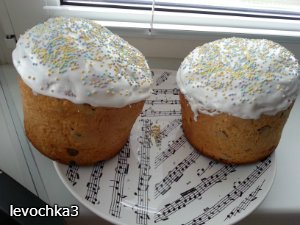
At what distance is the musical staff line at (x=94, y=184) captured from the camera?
737 mm

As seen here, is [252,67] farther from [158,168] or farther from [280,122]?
[158,168]

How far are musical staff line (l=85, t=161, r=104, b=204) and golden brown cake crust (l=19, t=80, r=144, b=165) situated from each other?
0.02 m

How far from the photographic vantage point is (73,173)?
77 centimetres

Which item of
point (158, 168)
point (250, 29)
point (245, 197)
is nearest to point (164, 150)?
point (158, 168)

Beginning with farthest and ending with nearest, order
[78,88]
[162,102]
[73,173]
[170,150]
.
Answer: [162,102], [170,150], [73,173], [78,88]

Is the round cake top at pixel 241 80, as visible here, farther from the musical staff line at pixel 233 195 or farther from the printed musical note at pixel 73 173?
the printed musical note at pixel 73 173

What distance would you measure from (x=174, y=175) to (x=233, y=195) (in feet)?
0.45

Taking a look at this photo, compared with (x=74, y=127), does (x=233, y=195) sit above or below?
below

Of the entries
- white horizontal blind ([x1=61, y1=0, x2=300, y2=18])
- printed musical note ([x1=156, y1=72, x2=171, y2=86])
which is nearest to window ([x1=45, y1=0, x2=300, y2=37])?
white horizontal blind ([x1=61, y1=0, x2=300, y2=18])

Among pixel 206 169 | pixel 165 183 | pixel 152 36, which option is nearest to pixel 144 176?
pixel 165 183

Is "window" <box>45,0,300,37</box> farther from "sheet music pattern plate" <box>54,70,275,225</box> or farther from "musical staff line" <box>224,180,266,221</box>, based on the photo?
"musical staff line" <box>224,180,266,221</box>

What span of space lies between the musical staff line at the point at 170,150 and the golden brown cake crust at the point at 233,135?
0.03 m

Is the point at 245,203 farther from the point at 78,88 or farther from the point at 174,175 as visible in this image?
the point at 78,88

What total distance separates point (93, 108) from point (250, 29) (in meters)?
0.62
